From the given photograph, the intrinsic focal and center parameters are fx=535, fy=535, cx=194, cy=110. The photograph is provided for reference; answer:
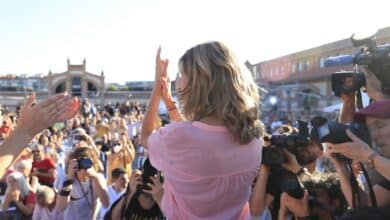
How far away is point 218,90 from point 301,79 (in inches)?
2057

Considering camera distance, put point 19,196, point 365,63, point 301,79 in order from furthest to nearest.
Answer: point 301,79 < point 19,196 < point 365,63

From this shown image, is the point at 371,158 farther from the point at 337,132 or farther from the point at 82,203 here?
the point at 82,203

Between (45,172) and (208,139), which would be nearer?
(208,139)

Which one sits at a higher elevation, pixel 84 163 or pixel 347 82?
pixel 347 82

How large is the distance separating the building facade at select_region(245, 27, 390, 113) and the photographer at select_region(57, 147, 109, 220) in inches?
959

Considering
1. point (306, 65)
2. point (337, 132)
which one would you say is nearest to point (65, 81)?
point (306, 65)

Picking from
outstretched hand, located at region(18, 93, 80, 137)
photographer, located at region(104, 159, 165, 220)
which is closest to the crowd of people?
outstretched hand, located at region(18, 93, 80, 137)

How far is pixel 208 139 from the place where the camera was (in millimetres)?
2357

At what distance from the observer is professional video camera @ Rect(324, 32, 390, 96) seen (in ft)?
8.32

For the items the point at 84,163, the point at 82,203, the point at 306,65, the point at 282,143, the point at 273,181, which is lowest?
the point at 82,203

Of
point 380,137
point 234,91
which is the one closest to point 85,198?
point 234,91

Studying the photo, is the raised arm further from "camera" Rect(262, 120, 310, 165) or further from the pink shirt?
"camera" Rect(262, 120, 310, 165)

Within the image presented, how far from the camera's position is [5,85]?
64.2 meters

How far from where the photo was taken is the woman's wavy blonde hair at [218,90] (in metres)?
2.38
